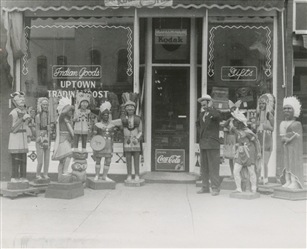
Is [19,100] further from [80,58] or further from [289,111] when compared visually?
[289,111]

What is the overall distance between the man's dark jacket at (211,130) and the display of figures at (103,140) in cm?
202

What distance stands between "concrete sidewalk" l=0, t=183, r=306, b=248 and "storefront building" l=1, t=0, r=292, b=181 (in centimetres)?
203

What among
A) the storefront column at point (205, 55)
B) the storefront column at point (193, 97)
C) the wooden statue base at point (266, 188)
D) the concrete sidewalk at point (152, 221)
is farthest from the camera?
the storefront column at point (193, 97)

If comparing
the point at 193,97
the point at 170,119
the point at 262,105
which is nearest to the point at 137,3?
the point at 193,97

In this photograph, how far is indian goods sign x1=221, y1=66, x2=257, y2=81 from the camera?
33.6 feet

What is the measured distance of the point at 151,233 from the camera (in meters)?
6.41

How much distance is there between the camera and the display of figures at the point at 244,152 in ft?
28.4

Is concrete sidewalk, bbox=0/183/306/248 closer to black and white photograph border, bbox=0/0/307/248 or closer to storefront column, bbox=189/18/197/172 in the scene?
black and white photograph border, bbox=0/0/307/248

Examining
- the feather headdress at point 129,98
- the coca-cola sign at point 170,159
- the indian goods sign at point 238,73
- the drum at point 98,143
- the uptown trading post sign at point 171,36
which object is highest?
the uptown trading post sign at point 171,36

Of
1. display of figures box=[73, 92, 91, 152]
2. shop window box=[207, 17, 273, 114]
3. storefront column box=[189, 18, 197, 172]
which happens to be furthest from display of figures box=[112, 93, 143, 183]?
shop window box=[207, 17, 273, 114]

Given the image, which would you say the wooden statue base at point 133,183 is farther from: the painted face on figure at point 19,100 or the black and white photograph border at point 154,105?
the painted face on figure at point 19,100

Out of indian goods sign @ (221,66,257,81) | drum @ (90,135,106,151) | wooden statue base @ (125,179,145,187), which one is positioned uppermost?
indian goods sign @ (221,66,257,81)

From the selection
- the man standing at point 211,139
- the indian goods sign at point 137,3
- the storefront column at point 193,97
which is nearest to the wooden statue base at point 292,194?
the man standing at point 211,139

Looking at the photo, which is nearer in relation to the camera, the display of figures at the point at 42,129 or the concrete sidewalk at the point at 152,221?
the concrete sidewalk at the point at 152,221
